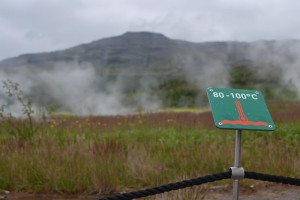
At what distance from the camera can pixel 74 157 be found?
788cm

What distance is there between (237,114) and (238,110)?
0.05 meters

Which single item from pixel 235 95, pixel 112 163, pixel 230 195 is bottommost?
pixel 230 195

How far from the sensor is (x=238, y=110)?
444cm

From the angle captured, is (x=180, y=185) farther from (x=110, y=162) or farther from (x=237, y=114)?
(x=110, y=162)

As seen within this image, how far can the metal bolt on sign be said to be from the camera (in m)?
4.32

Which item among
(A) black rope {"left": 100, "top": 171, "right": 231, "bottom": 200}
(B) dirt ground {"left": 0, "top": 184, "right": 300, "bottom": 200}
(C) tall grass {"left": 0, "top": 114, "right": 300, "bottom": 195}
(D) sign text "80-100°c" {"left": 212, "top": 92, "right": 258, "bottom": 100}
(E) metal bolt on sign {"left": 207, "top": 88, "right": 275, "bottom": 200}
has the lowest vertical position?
(B) dirt ground {"left": 0, "top": 184, "right": 300, "bottom": 200}

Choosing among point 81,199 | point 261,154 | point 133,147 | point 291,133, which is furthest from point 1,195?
point 291,133

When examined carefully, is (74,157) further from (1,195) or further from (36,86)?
(36,86)

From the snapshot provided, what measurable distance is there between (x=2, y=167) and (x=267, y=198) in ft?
11.1

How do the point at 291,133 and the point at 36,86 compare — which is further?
the point at 36,86

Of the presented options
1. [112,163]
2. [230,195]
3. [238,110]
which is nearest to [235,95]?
[238,110]

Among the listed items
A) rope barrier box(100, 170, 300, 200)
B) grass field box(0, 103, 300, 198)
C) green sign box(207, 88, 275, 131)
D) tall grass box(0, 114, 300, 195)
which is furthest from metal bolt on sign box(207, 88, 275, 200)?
tall grass box(0, 114, 300, 195)

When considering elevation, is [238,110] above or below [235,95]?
below

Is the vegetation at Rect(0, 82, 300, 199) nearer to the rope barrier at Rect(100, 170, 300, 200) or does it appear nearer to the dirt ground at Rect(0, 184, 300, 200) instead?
the dirt ground at Rect(0, 184, 300, 200)
